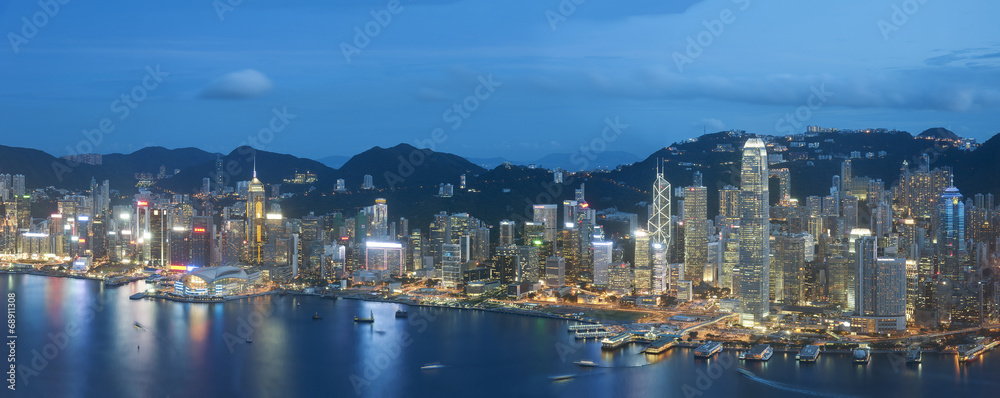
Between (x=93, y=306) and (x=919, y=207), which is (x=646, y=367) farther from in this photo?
(x=919, y=207)

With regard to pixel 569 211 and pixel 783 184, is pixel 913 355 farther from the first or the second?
pixel 783 184

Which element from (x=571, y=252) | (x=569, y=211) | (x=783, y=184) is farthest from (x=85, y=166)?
(x=783, y=184)

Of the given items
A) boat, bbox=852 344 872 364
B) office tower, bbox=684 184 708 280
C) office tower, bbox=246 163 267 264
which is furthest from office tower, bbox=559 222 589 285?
boat, bbox=852 344 872 364

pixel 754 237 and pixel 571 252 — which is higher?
pixel 754 237

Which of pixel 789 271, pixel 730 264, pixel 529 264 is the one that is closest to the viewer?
pixel 789 271

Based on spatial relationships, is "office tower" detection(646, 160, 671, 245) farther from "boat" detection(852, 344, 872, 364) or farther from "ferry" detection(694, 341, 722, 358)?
"boat" detection(852, 344, 872, 364)

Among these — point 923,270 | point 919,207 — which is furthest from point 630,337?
point 919,207

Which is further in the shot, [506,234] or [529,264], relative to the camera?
[506,234]

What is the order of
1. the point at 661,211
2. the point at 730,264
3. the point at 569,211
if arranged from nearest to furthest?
1. the point at 730,264
2. the point at 661,211
3. the point at 569,211
